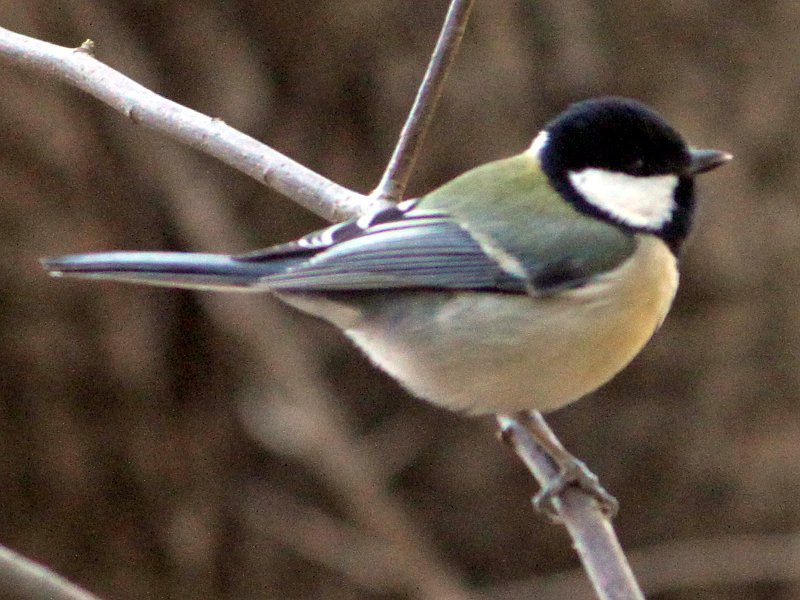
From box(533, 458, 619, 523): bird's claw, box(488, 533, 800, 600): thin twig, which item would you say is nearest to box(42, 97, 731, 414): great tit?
box(533, 458, 619, 523): bird's claw

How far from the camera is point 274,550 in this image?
3438 mm

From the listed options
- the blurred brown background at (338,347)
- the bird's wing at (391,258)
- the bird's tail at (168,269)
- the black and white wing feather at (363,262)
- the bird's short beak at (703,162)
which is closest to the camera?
the bird's tail at (168,269)

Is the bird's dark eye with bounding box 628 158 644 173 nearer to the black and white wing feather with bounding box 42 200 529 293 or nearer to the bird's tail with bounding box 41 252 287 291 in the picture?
the black and white wing feather with bounding box 42 200 529 293

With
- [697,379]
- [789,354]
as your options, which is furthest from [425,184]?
[789,354]

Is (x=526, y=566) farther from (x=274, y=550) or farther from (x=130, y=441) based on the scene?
(x=130, y=441)

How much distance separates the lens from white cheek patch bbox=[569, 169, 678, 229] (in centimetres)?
214

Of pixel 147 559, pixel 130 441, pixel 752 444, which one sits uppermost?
pixel 752 444

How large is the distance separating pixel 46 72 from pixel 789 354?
97.8 inches

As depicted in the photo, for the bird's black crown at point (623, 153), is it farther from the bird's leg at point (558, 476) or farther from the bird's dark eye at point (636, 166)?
the bird's leg at point (558, 476)

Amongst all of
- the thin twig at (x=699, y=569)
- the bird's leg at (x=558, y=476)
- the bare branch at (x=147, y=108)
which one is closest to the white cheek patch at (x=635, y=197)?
the bird's leg at (x=558, y=476)

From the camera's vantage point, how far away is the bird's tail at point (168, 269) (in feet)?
5.70

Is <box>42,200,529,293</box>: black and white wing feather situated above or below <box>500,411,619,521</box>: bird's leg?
above

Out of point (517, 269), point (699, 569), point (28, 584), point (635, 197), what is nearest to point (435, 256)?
point (517, 269)

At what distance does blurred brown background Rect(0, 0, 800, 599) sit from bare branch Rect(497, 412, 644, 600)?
1.28 metres
